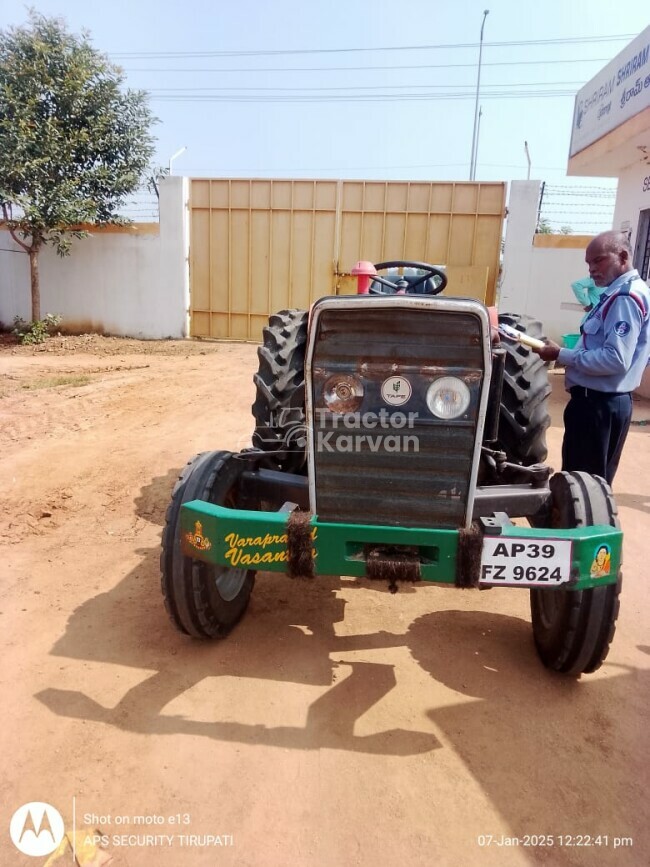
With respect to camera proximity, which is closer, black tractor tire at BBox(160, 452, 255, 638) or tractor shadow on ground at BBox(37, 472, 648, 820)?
tractor shadow on ground at BBox(37, 472, 648, 820)

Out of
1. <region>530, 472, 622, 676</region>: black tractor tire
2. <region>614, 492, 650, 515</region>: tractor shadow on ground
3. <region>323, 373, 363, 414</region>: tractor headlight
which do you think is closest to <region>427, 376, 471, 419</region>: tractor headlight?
<region>323, 373, 363, 414</region>: tractor headlight

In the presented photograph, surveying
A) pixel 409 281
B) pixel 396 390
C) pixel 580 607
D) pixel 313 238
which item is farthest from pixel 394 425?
pixel 313 238

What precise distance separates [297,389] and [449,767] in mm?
2139

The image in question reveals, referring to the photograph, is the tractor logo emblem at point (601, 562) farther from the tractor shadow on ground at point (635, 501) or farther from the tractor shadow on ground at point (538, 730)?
the tractor shadow on ground at point (635, 501)

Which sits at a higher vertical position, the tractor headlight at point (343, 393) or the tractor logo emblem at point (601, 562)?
the tractor headlight at point (343, 393)

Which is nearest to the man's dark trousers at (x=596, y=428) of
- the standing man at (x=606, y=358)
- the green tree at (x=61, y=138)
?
the standing man at (x=606, y=358)

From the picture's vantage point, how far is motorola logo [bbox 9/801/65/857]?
192cm

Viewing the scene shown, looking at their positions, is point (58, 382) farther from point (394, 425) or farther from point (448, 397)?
point (448, 397)

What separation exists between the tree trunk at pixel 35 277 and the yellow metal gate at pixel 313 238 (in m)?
2.98

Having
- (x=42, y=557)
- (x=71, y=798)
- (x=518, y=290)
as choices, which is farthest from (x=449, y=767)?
(x=518, y=290)

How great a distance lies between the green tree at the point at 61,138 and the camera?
11.4m

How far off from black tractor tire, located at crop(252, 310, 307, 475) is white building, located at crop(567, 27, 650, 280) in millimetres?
6617

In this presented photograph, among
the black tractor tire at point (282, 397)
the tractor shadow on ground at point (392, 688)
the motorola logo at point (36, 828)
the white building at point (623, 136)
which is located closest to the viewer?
the motorola logo at point (36, 828)

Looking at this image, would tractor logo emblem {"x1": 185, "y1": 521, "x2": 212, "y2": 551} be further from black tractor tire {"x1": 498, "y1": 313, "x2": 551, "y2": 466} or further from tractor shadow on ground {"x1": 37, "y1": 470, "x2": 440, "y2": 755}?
black tractor tire {"x1": 498, "y1": 313, "x2": 551, "y2": 466}
